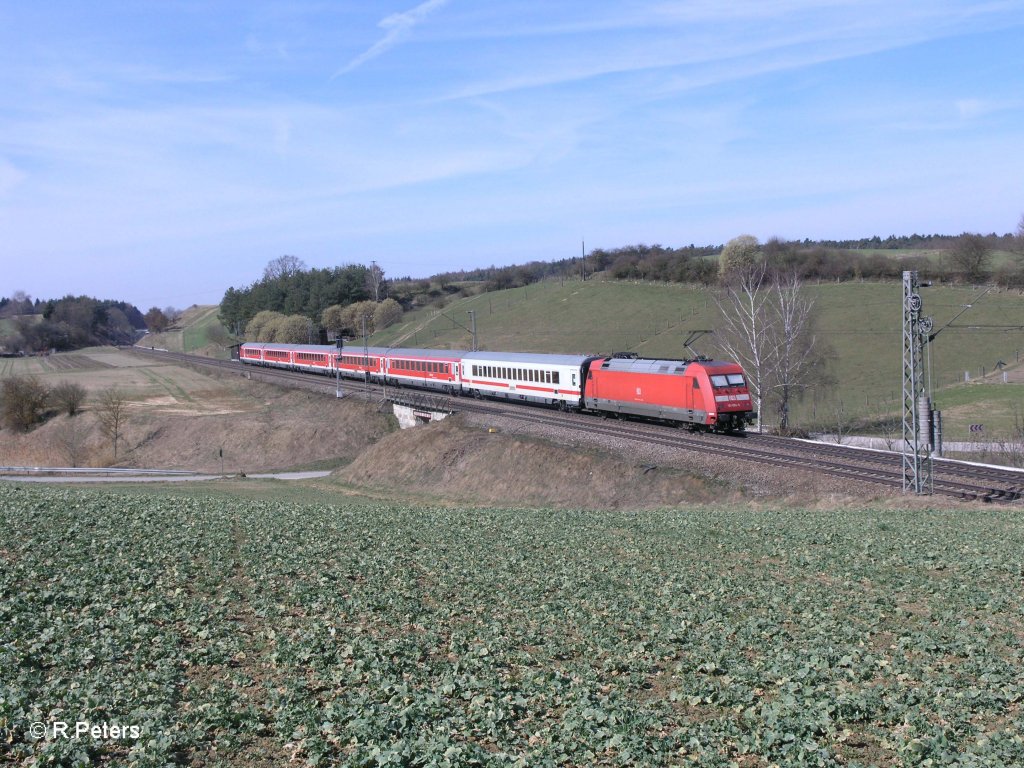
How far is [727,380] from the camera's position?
39531mm

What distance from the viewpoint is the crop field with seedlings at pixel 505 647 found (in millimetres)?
9172

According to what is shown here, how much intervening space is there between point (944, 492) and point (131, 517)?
2572cm

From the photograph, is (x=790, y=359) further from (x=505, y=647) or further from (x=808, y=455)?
(x=505, y=647)

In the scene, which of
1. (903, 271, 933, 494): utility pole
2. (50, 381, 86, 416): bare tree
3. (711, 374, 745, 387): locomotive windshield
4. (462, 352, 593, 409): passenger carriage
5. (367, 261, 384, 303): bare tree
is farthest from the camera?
(367, 261, 384, 303): bare tree

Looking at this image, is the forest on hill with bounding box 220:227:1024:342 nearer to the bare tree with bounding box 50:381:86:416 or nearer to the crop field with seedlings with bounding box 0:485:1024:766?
the bare tree with bounding box 50:381:86:416

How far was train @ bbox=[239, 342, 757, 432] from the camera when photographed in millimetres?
39906

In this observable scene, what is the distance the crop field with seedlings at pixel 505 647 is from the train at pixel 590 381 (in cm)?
1836

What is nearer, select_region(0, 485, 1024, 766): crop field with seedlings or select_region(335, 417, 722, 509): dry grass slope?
select_region(0, 485, 1024, 766): crop field with seedlings

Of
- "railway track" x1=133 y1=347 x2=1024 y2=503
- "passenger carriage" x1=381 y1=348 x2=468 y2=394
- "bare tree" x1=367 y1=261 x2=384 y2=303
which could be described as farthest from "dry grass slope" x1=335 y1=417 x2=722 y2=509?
"bare tree" x1=367 y1=261 x2=384 y2=303

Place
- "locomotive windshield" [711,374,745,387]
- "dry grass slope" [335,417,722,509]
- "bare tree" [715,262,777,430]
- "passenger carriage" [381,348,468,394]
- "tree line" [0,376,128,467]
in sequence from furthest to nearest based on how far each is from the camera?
"tree line" [0,376,128,467], "passenger carriage" [381,348,468,394], "bare tree" [715,262,777,430], "locomotive windshield" [711,374,745,387], "dry grass slope" [335,417,722,509]

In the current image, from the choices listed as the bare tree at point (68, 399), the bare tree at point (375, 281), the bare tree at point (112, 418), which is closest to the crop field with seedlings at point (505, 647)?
the bare tree at point (112, 418)

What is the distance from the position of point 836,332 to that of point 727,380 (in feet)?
169

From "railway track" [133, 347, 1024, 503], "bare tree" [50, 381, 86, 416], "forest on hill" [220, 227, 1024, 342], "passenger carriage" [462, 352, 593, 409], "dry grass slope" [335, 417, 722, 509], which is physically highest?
"forest on hill" [220, 227, 1024, 342]

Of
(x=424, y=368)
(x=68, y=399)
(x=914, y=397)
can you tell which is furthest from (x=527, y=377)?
(x=68, y=399)
